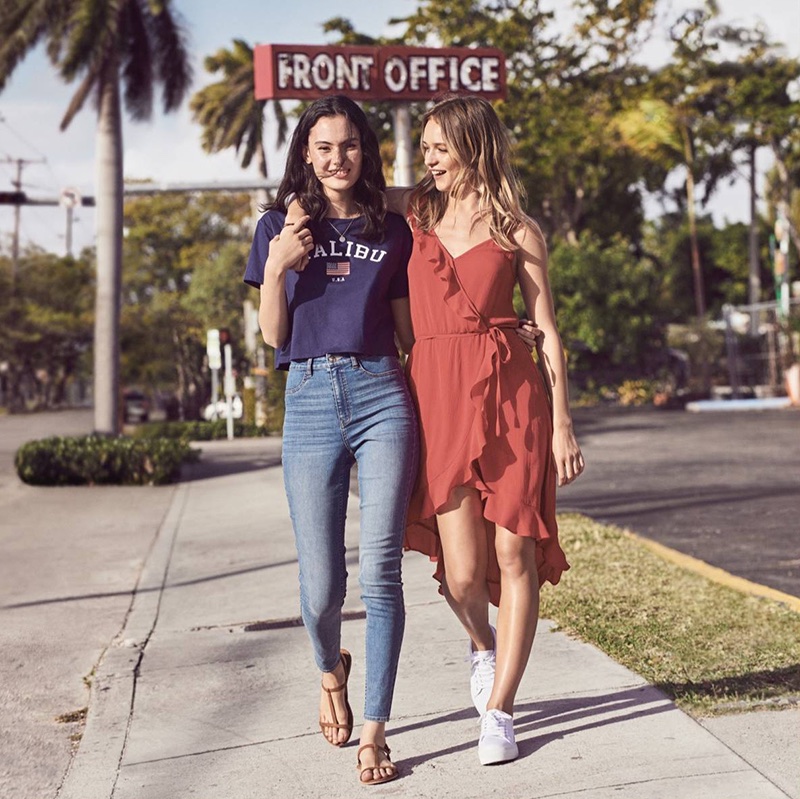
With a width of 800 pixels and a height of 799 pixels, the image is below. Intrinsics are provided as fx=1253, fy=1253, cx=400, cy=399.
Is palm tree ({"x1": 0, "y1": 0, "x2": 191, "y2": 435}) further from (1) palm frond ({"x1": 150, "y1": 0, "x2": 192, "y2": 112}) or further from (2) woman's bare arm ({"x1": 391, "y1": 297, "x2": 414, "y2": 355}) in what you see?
(2) woman's bare arm ({"x1": 391, "y1": 297, "x2": 414, "y2": 355})

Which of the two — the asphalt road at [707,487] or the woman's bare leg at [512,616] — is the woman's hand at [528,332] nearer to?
the woman's bare leg at [512,616]

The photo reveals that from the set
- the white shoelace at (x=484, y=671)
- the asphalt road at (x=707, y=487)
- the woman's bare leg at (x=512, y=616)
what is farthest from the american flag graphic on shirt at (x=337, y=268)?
the asphalt road at (x=707, y=487)

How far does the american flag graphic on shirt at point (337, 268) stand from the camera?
366 cm

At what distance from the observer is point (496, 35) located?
31062 mm

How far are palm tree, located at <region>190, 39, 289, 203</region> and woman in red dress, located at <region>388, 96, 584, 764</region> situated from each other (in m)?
33.3

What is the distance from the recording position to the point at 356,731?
13.7 feet

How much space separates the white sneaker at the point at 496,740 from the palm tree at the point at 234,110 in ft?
111

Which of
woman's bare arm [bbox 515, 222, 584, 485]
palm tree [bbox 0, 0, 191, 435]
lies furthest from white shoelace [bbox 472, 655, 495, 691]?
palm tree [bbox 0, 0, 191, 435]

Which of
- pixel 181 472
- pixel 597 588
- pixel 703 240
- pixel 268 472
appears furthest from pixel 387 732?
pixel 703 240

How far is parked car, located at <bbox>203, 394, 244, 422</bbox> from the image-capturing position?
3303cm

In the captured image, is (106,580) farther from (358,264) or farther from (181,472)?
(181,472)

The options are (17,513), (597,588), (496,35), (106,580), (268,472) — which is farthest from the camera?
(496,35)

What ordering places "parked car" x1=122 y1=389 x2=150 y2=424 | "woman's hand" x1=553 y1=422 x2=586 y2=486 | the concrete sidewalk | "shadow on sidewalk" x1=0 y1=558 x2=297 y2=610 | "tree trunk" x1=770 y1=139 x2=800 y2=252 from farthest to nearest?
"parked car" x1=122 y1=389 x2=150 y2=424
"tree trunk" x1=770 y1=139 x2=800 y2=252
"shadow on sidewalk" x1=0 y1=558 x2=297 y2=610
"woman's hand" x1=553 y1=422 x2=586 y2=486
the concrete sidewalk

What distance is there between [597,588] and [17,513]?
341 inches
